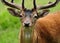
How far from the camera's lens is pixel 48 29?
38.9 ft

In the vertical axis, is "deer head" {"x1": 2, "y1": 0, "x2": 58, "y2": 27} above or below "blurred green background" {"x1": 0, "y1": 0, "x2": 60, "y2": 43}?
above

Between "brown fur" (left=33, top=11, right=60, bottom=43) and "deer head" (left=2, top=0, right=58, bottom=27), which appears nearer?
"deer head" (left=2, top=0, right=58, bottom=27)

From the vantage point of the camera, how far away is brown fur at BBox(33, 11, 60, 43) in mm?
11352

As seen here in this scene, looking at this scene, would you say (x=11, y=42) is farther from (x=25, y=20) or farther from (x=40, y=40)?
(x=25, y=20)

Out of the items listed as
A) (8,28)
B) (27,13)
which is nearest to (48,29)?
(27,13)

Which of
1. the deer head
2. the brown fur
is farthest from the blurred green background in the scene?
the deer head

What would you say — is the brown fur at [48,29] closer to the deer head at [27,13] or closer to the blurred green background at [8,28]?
the deer head at [27,13]

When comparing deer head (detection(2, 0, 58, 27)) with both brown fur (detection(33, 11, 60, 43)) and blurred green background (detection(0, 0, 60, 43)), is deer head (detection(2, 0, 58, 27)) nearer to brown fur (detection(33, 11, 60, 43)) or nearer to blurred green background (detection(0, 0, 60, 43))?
brown fur (detection(33, 11, 60, 43))

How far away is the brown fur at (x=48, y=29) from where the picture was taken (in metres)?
11.4

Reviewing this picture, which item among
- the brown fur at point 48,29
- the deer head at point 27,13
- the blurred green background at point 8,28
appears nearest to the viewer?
the deer head at point 27,13

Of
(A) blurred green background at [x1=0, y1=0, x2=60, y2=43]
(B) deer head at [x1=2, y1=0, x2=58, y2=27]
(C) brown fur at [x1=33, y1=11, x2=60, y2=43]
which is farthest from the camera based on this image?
(A) blurred green background at [x1=0, y1=0, x2=60, y2=43]

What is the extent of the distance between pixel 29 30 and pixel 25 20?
9.4 inches

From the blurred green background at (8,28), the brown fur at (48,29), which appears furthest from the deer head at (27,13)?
A: the blurred green background at (8,28)

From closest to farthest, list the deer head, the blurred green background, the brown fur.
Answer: the deer head < the brown fur < the blurred green background
